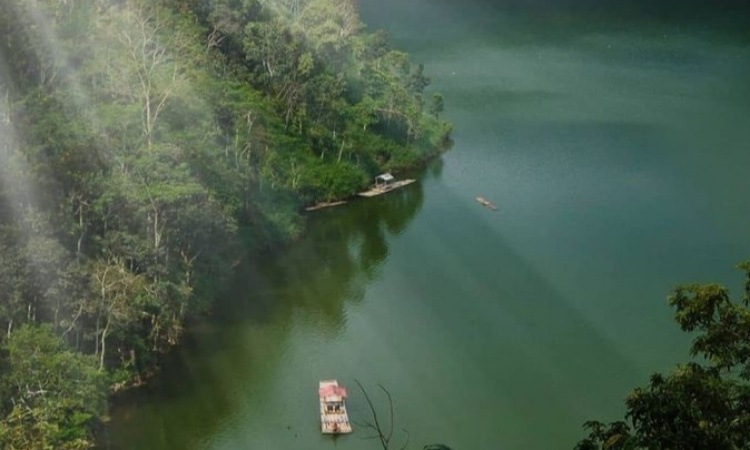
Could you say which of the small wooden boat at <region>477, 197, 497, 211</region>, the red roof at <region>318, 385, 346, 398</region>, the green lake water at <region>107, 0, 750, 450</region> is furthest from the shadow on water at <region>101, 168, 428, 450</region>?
the small wooden boat at <region>477, 197, 497, 211</region>

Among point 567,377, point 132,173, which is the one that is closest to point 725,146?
point 567,377

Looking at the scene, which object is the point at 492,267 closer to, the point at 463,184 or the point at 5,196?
the point at 463,184

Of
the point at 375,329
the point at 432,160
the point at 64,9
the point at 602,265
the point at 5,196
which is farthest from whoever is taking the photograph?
the point at 432,160

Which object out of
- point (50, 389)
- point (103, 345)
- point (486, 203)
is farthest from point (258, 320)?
point (486, 203)

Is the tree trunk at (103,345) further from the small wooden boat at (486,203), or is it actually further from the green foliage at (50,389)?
the small wooden boat at (486,203)

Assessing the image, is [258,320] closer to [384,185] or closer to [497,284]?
[497,284]
